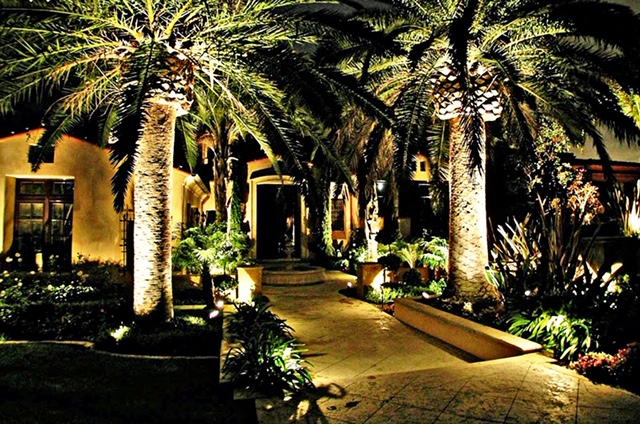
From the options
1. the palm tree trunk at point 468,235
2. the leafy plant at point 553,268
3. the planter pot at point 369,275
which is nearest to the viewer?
the leafy plant at point 553,268

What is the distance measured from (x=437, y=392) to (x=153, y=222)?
18.2 ft

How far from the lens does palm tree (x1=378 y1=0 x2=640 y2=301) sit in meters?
7.83

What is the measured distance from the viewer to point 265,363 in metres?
5.57

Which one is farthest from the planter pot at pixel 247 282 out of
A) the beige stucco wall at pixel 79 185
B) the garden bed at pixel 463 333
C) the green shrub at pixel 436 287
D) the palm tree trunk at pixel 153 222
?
the green shrub at pixel 436 287

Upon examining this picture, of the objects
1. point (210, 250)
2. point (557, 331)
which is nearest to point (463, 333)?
point (557, 331)

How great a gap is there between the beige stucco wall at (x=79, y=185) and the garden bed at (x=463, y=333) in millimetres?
7809

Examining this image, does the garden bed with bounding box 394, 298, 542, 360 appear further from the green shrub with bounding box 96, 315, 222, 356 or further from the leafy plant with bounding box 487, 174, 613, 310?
the green shrub with bounding box 96, 315, 222, 356

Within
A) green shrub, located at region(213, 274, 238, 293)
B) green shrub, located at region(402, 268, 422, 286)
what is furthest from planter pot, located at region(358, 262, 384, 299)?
green shrub, located at region(213, 274, 238, 293)

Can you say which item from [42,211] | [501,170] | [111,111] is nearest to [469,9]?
[111,111]

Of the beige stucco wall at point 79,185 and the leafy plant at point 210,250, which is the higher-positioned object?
the beige stucco wall at point 79,185

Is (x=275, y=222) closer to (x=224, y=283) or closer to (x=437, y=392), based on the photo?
(x=224, y=283)

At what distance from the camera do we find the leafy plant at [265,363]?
5438 mm

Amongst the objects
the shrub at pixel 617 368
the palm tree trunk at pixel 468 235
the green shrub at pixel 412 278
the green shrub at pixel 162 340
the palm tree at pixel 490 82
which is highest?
the palm tree at pixel 490 82

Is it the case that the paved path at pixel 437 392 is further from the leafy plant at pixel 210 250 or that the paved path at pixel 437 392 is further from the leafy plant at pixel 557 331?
the leafy plant at pixel 210 250
